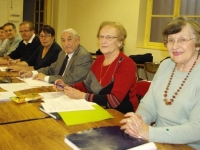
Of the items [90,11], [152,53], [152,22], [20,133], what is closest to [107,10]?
[90,11]

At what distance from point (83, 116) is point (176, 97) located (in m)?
0.52

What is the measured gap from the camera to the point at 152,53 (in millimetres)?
4719

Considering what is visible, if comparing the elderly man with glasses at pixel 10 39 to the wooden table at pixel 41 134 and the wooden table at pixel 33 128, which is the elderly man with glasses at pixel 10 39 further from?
the wooden table at pixel 41 134

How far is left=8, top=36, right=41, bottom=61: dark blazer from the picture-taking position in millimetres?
4102

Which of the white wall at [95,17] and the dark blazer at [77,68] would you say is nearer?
the dark blazer at [77,68]

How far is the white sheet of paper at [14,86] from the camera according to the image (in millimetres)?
2127

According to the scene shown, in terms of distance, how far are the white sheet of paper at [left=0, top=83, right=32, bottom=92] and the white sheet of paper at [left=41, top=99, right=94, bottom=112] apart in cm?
58

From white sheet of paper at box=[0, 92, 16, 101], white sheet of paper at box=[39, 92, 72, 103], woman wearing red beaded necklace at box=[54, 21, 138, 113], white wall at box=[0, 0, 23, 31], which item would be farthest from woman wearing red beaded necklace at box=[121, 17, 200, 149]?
white wall at box=[0, 0, 23, 31]

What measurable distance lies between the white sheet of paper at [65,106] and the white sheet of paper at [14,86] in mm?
577

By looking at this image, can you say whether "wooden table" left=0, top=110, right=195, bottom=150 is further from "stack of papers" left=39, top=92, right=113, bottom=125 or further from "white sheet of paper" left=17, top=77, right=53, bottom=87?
"white sheet of paper" left=17, top=77, right=53, bottom=87

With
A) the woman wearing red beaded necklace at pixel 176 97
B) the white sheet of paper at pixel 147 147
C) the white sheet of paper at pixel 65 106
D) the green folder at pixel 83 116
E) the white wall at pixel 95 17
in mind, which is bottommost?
the green folder at pixel 83 116

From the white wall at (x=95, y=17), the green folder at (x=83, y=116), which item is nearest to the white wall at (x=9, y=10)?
the white wall at (x=95, y=17)

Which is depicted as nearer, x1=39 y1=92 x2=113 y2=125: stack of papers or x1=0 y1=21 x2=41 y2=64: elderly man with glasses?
x1=39 y1=92 x2=113 y2=125: stack of papers

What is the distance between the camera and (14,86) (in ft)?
7.31
